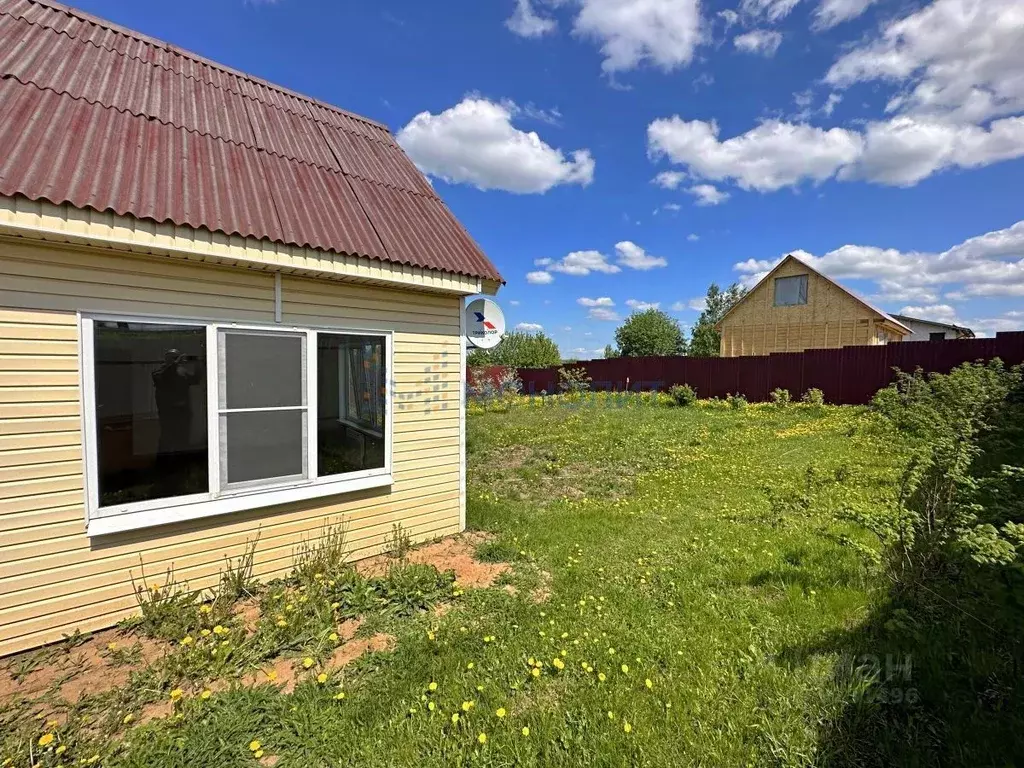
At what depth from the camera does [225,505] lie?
11.3 feet

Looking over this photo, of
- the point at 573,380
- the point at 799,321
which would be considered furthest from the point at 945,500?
the point at 799,321

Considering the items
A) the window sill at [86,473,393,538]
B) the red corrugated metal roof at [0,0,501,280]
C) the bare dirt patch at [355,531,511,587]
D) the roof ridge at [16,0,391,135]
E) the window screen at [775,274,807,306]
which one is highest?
the window screen at [775,274,807,306]

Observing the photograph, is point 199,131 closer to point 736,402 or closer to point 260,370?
point 260,370

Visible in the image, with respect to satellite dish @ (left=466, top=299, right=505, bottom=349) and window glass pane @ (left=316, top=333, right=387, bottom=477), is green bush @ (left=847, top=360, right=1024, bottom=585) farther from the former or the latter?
window glass pane @ (left=316, top=333, right=387, bottom=477)

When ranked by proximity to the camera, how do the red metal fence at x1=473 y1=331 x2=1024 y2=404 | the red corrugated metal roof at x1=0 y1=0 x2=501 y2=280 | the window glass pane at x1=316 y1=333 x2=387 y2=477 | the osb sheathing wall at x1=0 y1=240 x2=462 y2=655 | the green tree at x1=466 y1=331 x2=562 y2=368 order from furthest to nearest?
the green tree at x1=466 y1=331 x2=562 y2=368, the red metal fence at x1=473 y1=331 x2=1024 y2=404, the window glass pane at x1=316 y1=333 x2=387 y2=477, the red corrugated metal roof at x1=0 y1=0 x2=501 y2=280, the osb sheathing wall at x1=0 y1=240 x2=462 y2=655

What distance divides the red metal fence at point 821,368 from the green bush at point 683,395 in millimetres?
1095

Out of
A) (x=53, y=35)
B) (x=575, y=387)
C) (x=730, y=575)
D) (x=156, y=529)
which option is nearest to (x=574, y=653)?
(x=730, y=575)

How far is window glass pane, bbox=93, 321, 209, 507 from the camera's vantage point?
3.15 m

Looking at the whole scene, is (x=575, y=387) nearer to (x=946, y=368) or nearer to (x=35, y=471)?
(x=946, y=368)

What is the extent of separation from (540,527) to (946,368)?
13.6 meters

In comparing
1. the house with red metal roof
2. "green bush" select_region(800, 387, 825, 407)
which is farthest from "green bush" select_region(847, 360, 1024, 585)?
"green bush" select_region(800, 387, 825, 407)

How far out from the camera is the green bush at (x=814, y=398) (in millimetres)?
13578

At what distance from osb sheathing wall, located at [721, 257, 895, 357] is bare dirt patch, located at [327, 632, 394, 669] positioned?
2766 cm

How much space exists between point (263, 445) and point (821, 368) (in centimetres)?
1587
